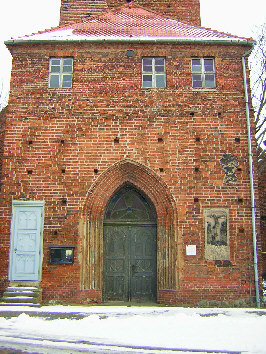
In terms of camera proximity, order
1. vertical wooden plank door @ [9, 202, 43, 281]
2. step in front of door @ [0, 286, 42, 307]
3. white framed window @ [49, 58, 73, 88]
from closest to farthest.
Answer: step in front of door @ [0, 286, 42, 307] < vertical wooden plank door @ [9, 202, 43, 281] < white framed window @ [49, 58, 73, 88]

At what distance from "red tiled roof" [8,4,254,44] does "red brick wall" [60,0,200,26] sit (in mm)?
1451

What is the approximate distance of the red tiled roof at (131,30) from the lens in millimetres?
11828

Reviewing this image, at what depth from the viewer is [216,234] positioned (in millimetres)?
10875

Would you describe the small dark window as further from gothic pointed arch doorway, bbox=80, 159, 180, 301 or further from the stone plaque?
the stone plaque

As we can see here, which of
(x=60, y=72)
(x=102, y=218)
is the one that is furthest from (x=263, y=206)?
(x=60, y=72)

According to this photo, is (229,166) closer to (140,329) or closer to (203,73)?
(203,73)

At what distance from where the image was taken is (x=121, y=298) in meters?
11.2

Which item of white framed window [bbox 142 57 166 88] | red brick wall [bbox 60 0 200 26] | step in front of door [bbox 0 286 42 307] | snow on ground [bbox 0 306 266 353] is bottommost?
snow on ground [bbox 0 306 266 353]

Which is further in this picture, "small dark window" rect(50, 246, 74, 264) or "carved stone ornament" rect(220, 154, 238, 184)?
"carved stone ornament" rect(220, 154, 238, 184)

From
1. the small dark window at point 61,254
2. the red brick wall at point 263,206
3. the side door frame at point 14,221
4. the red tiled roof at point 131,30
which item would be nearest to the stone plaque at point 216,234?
the small dark window at point 61,254

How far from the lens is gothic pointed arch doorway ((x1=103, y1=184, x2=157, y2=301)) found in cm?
Result: 1124

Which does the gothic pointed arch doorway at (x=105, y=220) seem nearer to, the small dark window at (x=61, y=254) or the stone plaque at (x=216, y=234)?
the small dark window at (x=61, y=254)

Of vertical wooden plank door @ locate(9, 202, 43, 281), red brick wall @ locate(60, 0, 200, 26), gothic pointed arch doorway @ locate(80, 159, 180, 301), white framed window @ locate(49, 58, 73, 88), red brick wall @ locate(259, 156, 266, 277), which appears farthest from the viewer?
red brick wall @ locate(60, 0, 200, 26)

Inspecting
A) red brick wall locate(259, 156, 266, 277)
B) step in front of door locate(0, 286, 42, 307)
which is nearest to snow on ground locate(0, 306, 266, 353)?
step in front of door locate(0, 286, 42, 307)
